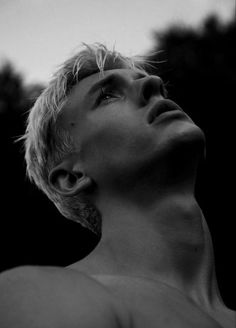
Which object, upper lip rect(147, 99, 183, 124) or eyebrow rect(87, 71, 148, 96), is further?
eyebrow rect(87, 71, 148, 96)

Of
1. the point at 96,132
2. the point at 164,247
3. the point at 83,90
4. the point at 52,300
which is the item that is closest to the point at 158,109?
the point at 96,132

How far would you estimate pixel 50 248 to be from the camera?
6.99 metres

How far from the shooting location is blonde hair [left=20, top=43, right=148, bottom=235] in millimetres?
2711

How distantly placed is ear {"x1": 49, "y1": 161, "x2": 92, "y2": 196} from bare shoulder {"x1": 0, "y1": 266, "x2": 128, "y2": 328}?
0.69m

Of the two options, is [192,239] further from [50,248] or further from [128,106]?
[50,248]

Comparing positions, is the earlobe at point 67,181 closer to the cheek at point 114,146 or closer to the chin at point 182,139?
the cheek at point 114,146

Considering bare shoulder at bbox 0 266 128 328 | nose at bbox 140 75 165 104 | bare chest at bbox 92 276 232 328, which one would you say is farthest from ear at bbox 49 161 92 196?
bare shoulder at bbox 0 266 128 328

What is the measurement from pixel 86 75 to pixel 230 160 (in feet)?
15.5

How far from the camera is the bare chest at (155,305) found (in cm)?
185

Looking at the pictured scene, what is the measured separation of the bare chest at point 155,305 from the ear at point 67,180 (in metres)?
0.58

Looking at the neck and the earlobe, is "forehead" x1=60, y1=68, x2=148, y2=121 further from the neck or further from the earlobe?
the neck

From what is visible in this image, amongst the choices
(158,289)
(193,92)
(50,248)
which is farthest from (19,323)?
(193,92)

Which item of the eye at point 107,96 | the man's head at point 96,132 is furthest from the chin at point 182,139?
the eye at point 107,96

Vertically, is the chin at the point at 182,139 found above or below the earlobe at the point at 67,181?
above
